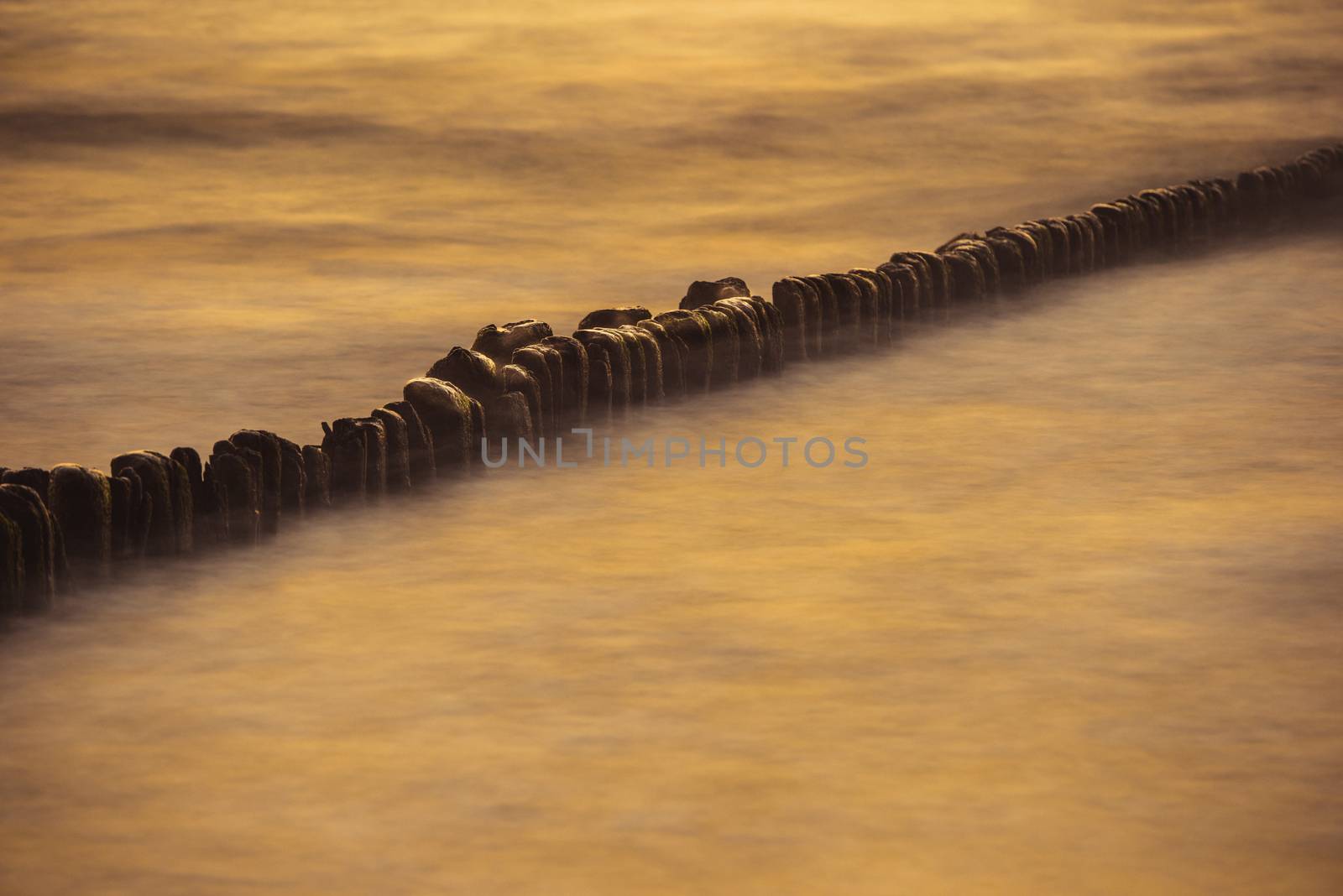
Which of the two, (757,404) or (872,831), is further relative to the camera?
(757,404)

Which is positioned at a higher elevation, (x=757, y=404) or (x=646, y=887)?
(x=757, y=404)

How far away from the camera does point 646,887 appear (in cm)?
281

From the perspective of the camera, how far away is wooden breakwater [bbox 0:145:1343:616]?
419 cm

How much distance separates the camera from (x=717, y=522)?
476cm

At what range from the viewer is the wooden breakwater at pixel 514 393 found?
13.7 feet

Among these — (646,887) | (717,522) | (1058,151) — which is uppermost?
(1058,151)

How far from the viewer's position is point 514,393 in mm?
5430

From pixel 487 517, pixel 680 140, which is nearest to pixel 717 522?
pixel 487 517

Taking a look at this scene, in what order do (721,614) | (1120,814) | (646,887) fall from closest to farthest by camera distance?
1. (646,887)
2. (1120,814)
3. (721,614)

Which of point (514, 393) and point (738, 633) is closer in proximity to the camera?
point (738, 633)

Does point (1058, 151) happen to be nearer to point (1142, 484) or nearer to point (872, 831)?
point (1142, 484)

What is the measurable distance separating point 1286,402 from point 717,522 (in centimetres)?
225

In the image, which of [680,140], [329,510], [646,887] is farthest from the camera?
[680,140]

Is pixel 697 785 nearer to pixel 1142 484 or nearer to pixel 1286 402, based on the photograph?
pixel 1142 484
